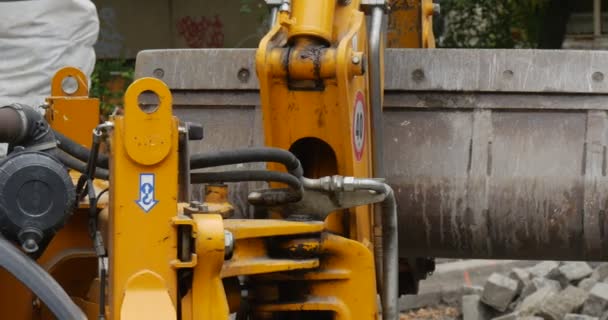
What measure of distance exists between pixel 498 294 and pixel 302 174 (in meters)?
4.09

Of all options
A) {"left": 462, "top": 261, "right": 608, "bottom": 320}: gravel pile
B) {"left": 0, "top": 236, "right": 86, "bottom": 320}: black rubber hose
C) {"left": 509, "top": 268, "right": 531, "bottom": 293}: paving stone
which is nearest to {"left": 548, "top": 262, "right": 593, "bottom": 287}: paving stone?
{"left": 462, "top": 261, "right": 608, "bottom": 320}: gravel pile

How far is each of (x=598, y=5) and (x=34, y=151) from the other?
30.5 feet

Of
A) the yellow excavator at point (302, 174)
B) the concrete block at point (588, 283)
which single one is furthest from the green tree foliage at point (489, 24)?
the yellow excavator at point (302, 174)

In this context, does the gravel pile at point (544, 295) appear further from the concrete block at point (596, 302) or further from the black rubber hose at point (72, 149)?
the black rubber hose at point (72, 149)

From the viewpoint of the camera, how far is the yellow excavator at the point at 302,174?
2.96 metres

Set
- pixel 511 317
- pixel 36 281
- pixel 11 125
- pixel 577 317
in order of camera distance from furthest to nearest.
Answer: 1. pixel 511 317
2. pixel 577 317
3. pixel 11 125
4. pixel 36 281

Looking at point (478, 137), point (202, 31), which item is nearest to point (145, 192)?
point (478, 137)

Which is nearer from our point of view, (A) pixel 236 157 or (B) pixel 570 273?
(A) pixel 236 157

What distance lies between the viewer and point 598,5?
11703mm

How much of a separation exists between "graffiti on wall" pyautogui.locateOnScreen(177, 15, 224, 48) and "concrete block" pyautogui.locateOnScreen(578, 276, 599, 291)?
5.58m

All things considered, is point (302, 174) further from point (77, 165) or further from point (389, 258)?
point (77, 165)

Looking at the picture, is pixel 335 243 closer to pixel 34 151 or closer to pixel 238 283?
pixel 238 283

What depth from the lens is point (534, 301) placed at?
7.29 m

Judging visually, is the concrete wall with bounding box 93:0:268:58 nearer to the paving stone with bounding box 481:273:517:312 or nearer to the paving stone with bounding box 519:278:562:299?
the paving stone with bounding box 519:278:562:299
